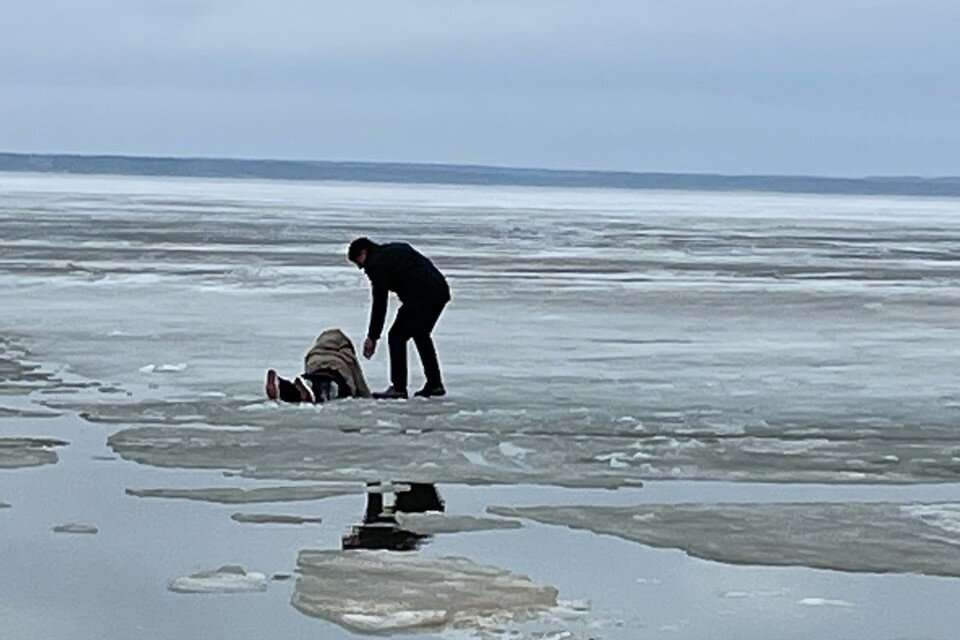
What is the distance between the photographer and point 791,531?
9.08 m

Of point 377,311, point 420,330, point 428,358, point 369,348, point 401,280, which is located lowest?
point 428,358

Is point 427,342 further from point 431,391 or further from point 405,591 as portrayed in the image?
point 405,591

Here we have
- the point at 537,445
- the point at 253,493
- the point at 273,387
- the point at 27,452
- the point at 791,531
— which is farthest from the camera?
the point at 273,387

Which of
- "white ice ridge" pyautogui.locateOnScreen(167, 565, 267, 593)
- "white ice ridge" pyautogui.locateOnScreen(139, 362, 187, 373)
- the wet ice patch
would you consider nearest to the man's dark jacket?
"white ice ridge" pyautogui.locateOnScreen(139, 362, 187, 373)

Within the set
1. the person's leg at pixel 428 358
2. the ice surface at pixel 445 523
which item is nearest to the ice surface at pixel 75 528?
the ice surface at pixel 445 523

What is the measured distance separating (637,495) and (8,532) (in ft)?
10.8

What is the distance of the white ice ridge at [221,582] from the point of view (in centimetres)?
759

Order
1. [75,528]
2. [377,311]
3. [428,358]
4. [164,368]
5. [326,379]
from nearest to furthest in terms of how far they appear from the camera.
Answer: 1. [75,528]
2. [326,379]
3. [377,311]
4. [428,358]
5. [164,368]

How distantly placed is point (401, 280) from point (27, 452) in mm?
3723

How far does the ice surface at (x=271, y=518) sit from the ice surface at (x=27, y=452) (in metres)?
2.03

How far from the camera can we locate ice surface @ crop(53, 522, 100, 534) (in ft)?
28.8

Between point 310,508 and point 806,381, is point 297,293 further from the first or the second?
point 310,508

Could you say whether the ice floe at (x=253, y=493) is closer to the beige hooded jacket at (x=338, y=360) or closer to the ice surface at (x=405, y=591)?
the ice surface at (x=405, y=591)

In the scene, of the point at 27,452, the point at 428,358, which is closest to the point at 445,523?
the point at 27,452
